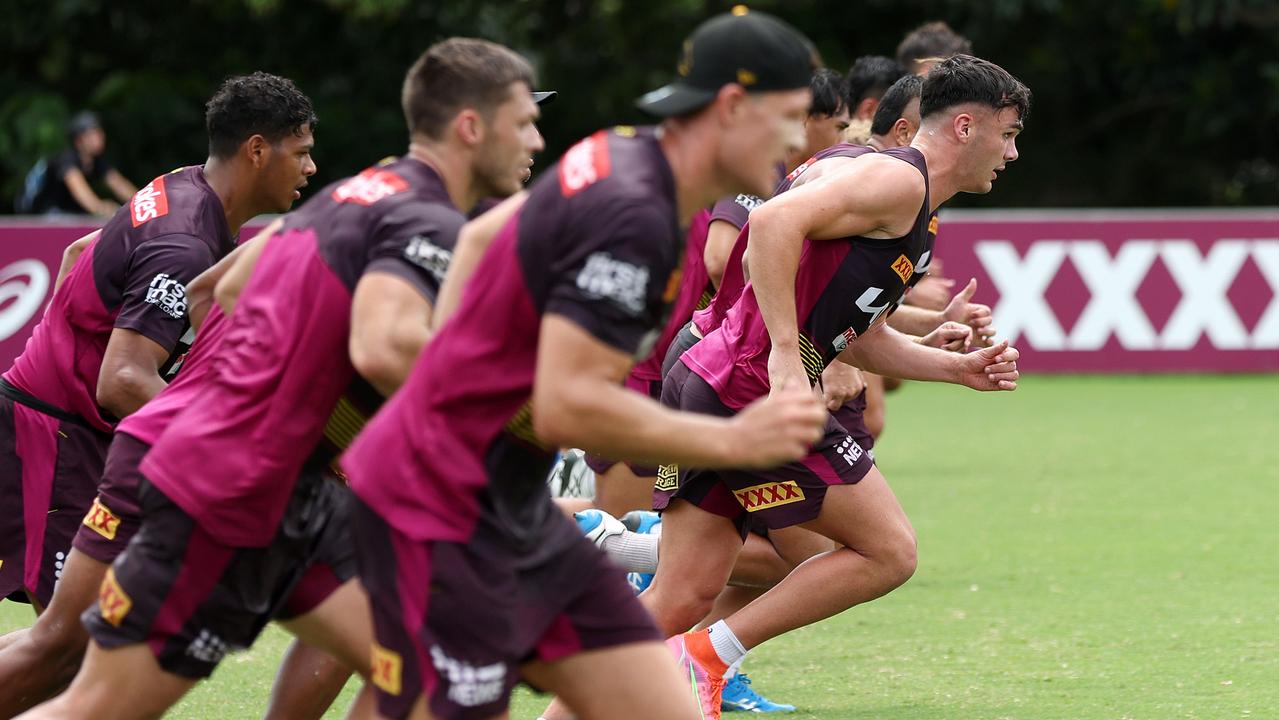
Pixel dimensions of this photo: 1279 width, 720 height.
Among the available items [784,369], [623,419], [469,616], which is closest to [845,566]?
[784,369]

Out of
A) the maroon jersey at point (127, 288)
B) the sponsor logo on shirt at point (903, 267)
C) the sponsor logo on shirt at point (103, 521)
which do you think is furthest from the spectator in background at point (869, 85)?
the sponsor logo on shirt at point (103, 521)

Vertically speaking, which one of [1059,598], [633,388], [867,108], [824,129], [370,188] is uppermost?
[370,188]

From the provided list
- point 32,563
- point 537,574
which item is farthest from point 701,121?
point 32,563

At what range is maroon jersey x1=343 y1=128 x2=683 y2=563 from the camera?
358cm

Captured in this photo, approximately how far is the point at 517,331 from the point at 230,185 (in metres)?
2.38

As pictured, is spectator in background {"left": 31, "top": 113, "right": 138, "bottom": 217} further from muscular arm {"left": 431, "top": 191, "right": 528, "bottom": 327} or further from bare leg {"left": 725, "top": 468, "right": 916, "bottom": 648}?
muscular arm {"left": 431, "top": 191, "right": 528, "bottom": 327}

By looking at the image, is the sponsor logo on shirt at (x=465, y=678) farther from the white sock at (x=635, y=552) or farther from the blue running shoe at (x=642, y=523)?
the blue running shoe at (x=642, y=523)

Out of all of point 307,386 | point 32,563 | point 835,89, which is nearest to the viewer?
point 307,386

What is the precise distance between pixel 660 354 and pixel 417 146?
12.8ft

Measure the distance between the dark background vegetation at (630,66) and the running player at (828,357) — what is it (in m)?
17.0

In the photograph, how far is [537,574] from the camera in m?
3.95

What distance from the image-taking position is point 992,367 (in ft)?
20.1

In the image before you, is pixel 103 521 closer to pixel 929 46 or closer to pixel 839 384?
pixel 839 384

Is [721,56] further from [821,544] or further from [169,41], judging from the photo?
[169,41]
